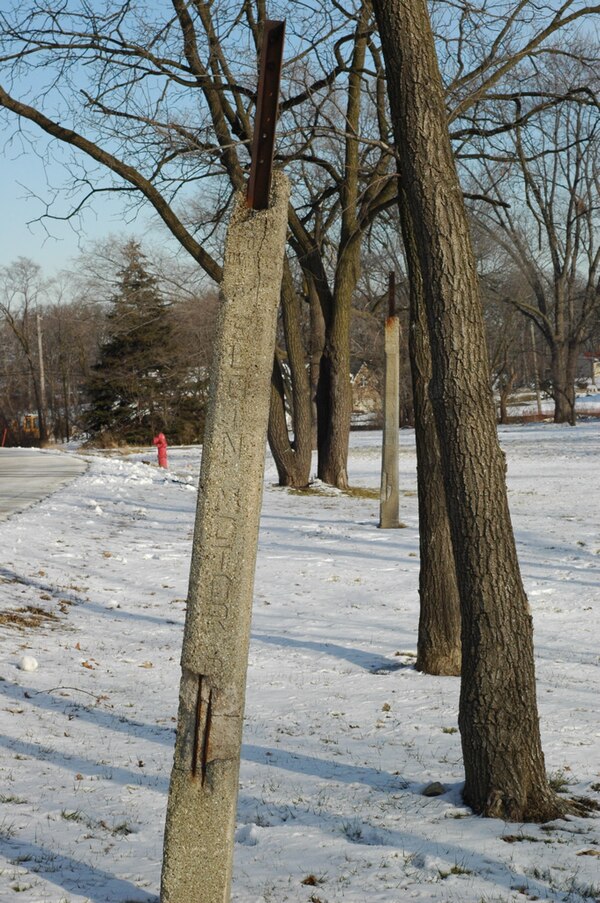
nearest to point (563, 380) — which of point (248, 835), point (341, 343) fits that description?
point (341, 343)

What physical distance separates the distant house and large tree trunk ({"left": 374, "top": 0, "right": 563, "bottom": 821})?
51.1 metres

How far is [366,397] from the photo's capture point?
223ft

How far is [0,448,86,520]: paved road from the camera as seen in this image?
17.4 m

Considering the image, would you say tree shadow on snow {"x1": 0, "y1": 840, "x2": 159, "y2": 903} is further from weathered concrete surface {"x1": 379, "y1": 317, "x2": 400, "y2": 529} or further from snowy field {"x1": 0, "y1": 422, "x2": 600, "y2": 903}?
weathered concrete surface {"x1": 379, "y1": 317, "x2": 400, "y2": 529}

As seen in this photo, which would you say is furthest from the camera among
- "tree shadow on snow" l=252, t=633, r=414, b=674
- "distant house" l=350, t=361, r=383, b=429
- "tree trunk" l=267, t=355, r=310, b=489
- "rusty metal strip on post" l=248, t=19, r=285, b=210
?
"distant house" l=350, t=361, r=383, b=429

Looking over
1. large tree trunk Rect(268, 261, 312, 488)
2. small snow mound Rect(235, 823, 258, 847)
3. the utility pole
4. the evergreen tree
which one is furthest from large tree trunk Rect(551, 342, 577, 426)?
small snow mound Rect(235, 823, 258, 847)

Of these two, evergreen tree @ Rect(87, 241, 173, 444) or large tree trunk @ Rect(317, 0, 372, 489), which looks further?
evergreen tree @ Rect(87, 241, 173, 444)

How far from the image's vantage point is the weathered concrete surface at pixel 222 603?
3389 mm

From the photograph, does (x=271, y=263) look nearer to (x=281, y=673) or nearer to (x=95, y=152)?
(x=281, y=673)

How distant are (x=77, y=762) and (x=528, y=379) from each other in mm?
88277

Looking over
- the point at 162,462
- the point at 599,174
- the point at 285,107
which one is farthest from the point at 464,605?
the point at 599,174

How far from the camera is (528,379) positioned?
90750mm

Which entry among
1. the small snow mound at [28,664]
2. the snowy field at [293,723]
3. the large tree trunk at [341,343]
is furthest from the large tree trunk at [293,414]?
the small snow mound at [28,664]

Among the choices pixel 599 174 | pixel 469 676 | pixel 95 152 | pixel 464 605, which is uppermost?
pixel 599 174
